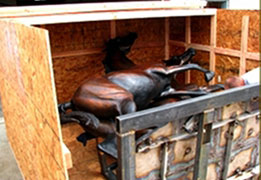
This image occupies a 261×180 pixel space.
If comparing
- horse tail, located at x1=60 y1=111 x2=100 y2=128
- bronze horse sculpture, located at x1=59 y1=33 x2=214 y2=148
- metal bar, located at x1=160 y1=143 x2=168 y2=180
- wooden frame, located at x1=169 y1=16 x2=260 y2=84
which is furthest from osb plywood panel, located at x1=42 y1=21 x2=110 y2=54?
metal bar, located at x1=160 y1=143 x2=168 y2=180

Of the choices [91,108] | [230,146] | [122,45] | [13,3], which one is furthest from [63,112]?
[13,3]

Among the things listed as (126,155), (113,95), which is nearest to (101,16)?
(113,95)

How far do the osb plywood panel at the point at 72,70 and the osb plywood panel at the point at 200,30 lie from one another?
1400mm

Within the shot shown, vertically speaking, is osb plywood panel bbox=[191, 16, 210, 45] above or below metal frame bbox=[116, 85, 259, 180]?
above

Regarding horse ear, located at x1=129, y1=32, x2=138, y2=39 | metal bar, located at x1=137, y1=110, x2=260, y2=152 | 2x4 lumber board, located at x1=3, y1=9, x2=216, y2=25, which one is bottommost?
metal bar, located at x1=137, y1=110, x2=260, y2=152

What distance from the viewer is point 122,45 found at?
3924 millimetres

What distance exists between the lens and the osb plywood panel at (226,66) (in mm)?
3406

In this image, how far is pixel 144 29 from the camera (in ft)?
14.4

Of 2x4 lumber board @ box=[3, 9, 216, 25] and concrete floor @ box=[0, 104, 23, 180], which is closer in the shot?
2x4 lumber board @ box=[3, 9, 216, 25]

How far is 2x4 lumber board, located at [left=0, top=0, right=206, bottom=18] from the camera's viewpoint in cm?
261

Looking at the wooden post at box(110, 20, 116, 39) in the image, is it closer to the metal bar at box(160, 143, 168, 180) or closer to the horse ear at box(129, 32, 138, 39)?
the horse ear at box(129, 32, 138, 39)

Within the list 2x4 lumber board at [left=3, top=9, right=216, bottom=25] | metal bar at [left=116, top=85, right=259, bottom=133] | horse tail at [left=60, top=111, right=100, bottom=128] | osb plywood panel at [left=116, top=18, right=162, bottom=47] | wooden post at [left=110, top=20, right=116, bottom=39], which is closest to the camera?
metal bar at [left=116, top=85, right=259, bottom=133]

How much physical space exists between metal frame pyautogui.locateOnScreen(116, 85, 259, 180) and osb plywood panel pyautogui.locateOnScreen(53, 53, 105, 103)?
8.78 ft

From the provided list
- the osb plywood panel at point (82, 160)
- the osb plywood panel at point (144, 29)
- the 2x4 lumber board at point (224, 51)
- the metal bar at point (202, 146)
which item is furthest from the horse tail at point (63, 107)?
the 2x4 lumber board at point (224, 51)
